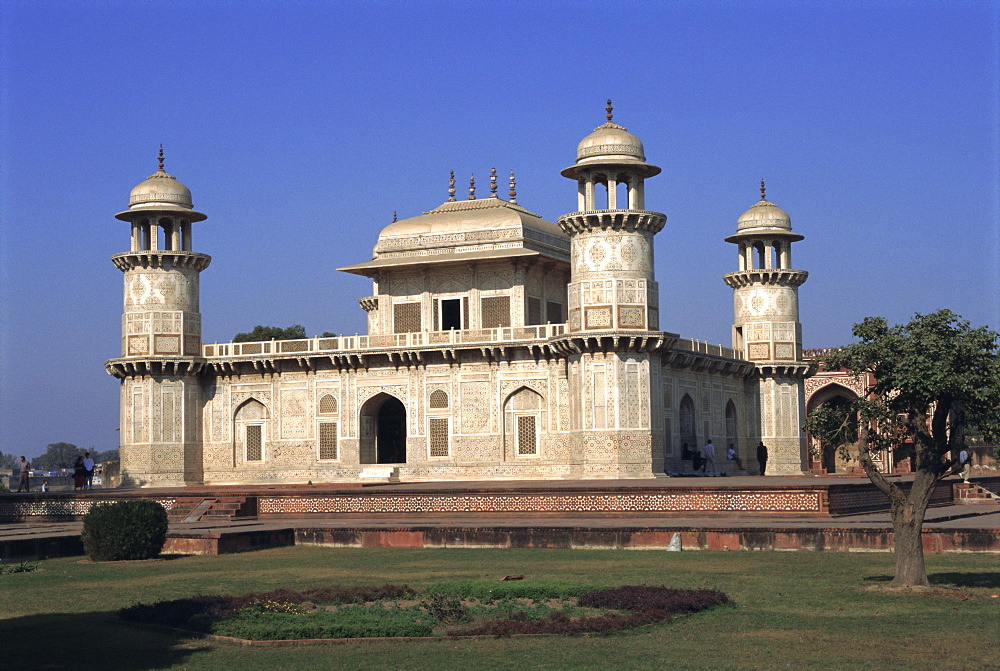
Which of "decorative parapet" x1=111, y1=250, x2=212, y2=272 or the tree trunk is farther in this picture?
"decorative parapet" x1=111, y1=250, x2=212, y2=272

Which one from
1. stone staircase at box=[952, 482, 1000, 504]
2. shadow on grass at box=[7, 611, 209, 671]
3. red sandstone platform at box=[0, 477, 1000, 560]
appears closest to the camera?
shadow on grass at box=[7, 611, 209, 671]

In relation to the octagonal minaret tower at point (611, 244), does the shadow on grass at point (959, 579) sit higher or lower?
lower

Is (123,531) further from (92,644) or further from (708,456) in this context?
(708,456)

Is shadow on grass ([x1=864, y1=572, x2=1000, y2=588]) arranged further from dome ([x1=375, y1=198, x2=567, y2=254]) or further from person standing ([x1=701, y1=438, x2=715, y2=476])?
dome ([x1=375, y1=198, x2=567, y2=254])

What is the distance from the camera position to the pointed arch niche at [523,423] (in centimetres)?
3884

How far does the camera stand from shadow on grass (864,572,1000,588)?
15.2 m

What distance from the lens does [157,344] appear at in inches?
1639

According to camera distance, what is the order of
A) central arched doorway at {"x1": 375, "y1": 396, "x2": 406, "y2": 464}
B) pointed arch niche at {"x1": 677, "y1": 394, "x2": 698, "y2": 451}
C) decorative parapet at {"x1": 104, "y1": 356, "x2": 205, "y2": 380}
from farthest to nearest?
central arched doorway at {"x1": 375, "y1": 396, "x2": 406, "y2": 464}, decorative parapet at {"x1": 104, "y1": 356, "x2": 205, "y2": 380}, pointed arch niche at {"x1": 677, "y1": 394, "x2": 698, "y2": 451}

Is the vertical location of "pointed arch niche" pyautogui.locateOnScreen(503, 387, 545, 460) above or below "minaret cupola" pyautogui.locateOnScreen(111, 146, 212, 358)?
below

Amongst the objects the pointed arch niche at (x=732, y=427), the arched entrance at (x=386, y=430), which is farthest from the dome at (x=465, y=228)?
the pointed arch niche at (x=732, y=427)

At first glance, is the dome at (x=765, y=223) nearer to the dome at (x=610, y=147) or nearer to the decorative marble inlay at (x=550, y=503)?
the dome at (x=610, y=147)

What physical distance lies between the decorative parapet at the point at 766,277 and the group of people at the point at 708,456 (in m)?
5.75

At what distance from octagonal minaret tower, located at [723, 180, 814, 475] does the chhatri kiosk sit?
0.26 feet

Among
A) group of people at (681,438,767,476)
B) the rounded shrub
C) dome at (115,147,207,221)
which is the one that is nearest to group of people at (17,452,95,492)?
dome at (115,147,207,221)
